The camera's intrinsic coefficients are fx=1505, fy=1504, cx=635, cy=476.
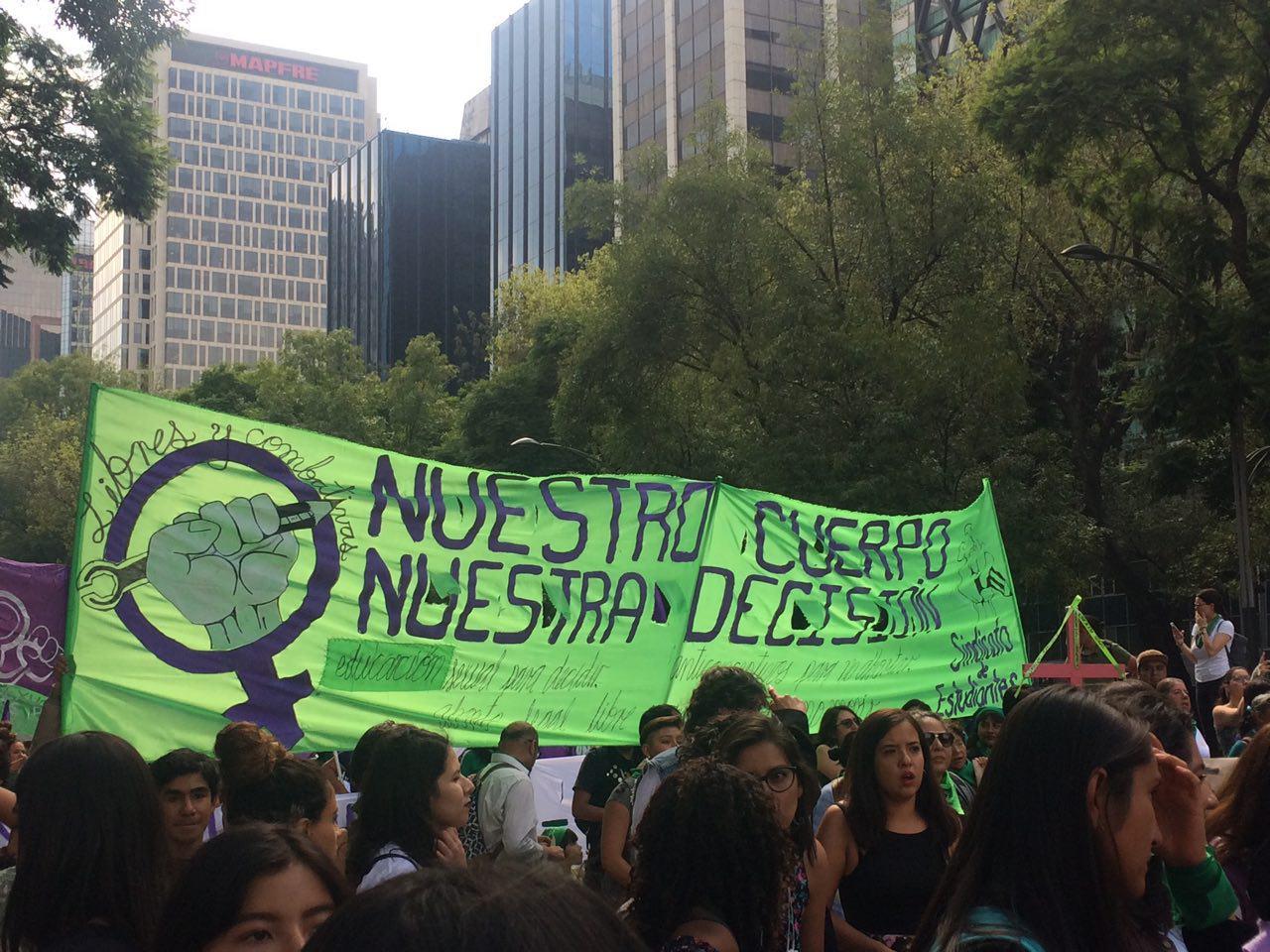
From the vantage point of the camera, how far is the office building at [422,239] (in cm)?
9394

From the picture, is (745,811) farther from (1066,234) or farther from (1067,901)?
(1066,234)

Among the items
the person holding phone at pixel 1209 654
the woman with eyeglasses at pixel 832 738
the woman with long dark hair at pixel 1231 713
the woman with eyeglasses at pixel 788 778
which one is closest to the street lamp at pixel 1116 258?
the person holding phone at pixel 1209 654

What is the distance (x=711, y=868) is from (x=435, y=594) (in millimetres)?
4374

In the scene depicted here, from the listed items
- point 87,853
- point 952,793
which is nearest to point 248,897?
point 87,853

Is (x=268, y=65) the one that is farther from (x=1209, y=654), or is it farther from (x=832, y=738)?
(x=832, y=738)

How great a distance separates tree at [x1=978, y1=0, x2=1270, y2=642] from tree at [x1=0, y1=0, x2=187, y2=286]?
1111 cm

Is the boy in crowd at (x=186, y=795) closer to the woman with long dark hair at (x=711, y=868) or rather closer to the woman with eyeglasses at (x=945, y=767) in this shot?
the woman with long dark hair at (x=711, y=868)

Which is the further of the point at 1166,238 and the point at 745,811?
the point at 1166,238

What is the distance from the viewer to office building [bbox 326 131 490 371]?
308 feet

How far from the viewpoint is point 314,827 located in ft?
16.9

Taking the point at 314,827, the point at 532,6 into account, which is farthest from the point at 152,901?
the point at 532,6

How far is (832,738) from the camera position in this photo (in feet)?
27.6

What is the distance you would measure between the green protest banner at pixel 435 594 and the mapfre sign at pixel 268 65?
444ft

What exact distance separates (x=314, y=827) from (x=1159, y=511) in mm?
23161
